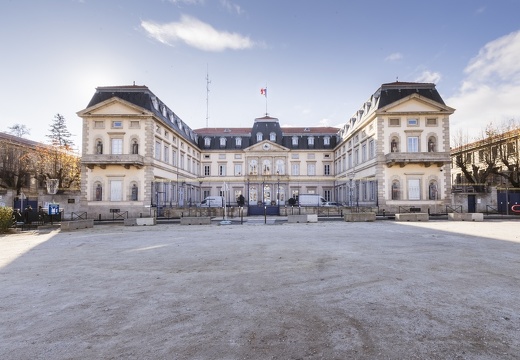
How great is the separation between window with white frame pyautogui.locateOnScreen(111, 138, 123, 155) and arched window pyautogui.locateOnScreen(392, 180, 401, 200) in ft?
93.5

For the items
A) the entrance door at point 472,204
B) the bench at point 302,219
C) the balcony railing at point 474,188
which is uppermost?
the balcony railing at point 474,188

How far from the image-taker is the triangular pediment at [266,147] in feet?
157

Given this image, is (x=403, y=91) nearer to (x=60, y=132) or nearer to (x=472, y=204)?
(x=472, y=204)

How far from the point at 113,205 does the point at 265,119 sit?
29198 millimetres

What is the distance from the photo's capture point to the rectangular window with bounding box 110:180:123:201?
29.4 m

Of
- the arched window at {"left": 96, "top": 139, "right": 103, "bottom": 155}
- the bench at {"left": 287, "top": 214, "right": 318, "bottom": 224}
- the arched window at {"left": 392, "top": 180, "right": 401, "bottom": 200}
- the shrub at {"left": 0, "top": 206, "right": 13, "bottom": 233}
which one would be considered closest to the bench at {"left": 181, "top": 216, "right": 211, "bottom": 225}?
the bench at {"left": 287, "top": 214, "right": 318, "bottom": 224}

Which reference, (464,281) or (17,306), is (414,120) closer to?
(464,281)

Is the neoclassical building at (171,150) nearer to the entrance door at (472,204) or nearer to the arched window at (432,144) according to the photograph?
the arched window at (432,144)

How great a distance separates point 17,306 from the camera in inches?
197

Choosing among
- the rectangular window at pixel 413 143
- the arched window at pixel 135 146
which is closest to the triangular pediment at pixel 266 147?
the rectangular window at pixel 413 143

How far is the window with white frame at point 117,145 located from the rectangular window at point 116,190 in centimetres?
313

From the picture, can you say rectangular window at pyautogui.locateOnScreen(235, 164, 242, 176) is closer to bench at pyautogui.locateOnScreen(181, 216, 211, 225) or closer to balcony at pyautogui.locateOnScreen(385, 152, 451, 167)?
balcony at pyautogui.locateOnScreen(385, 152, 451, 167)

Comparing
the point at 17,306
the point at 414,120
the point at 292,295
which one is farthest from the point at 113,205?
the point at 414,120

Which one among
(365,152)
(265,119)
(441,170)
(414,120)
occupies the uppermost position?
(265,119)
